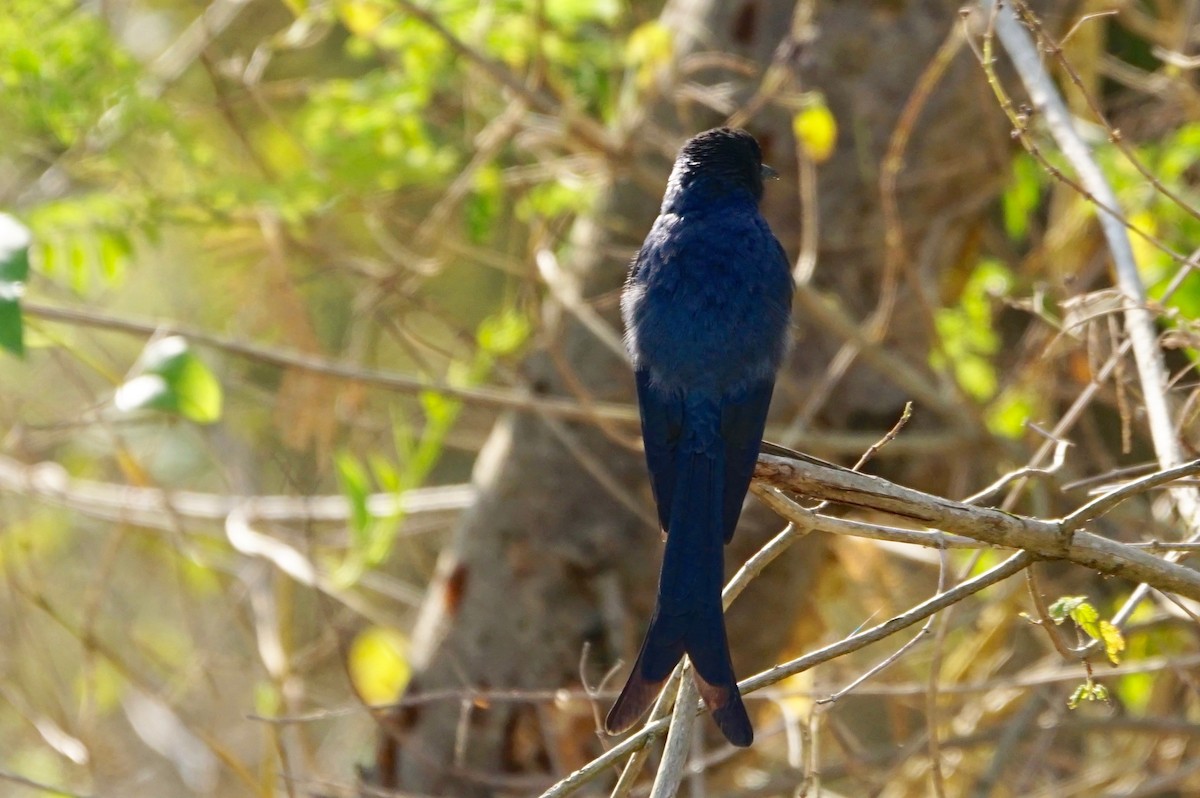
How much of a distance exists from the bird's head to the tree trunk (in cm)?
52

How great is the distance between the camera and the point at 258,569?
5156 millimetres

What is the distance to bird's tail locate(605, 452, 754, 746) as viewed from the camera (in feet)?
6.82

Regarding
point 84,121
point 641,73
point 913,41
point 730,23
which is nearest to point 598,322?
point 641,73

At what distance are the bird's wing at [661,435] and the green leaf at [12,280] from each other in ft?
4.10

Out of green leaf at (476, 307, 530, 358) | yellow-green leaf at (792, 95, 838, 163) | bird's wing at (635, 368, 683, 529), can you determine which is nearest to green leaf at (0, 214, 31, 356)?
bird's wing at (635, 368, 683, 529)

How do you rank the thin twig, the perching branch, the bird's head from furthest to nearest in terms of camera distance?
the bird's head < the perching branch < the thin twig

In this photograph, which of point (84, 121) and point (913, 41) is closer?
point (84, 121)

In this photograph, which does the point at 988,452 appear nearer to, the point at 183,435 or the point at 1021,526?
the point at 1021,526

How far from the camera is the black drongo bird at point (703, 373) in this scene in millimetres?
2229

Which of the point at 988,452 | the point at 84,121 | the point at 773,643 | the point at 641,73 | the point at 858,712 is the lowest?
the point at 858,712

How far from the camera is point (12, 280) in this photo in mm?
2539

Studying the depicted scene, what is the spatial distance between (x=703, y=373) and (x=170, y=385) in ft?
4.07

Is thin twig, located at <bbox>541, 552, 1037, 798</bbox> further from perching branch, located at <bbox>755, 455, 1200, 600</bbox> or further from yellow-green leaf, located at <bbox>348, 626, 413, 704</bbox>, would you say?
yellow-green leaf, located at <bbox>348, 626, 413, 704</bbox>

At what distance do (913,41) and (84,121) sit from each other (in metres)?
→ 2.64
